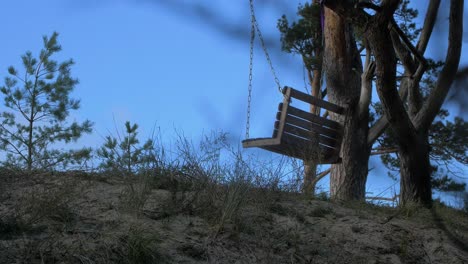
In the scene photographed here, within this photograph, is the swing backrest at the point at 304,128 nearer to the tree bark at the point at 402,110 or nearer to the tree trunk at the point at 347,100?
the tree trunk at the point at 347,100

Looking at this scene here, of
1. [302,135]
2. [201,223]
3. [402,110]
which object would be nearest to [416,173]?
[402,110]

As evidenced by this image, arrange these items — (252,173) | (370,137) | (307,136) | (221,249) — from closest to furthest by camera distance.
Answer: (221,249) < (252,173) < (307,136) < (370,137)

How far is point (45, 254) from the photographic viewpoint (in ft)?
14.0

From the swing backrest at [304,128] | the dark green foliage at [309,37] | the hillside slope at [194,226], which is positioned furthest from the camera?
the dark green foliage at [309,37]

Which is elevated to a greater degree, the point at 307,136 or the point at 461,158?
the point at 461,158

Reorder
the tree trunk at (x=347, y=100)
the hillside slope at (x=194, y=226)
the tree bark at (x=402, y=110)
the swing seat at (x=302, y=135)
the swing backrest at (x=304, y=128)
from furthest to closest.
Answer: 1. the tree trunk at (x=347, y=100)
2. the swing backrest at (x=304, y=128)
3. the swing seat at (x=302, y=135)
4. the tree bark at (x=402, y=110)
5. the hillside slope at (x=194, y=226)

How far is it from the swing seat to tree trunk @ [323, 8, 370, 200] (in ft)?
1.14

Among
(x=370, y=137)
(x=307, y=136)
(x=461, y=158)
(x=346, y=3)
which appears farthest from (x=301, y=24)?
(x=346, y=3)

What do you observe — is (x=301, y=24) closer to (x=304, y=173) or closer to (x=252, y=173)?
(x=304, y=173)

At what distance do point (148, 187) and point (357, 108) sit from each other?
231 inches

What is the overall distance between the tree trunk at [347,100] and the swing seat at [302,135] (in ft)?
1.14

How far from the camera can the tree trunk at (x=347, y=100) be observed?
10281 mm

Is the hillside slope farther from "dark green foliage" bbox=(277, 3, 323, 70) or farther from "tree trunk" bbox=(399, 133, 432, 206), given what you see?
"dark green foliage" bbox=(277, 3, 323, 70)

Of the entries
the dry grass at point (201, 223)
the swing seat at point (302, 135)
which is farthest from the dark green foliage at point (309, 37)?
the dry grass at point (201, 223)
